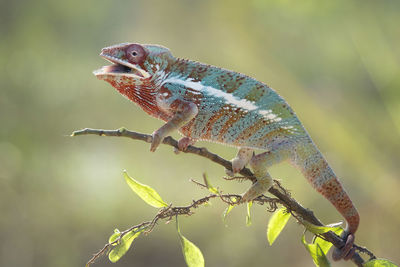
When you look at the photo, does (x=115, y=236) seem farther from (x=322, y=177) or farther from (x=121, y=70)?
(x=322, y=177)

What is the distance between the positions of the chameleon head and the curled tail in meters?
0.56

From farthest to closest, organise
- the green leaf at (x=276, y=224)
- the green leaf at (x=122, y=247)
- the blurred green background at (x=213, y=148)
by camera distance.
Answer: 1. the blurred green background at (x=213, y=148)
2. the green leaf at (x=276, y=224)
3. the green leaf at (x=122, y=247)

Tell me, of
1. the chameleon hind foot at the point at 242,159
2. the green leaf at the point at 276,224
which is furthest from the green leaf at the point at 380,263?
the chameleon hind foot at the point at 242,159

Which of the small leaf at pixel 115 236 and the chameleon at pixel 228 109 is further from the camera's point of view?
the chameleon at pixel 228 109

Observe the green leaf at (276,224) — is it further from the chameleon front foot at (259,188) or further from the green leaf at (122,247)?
the green leaf at (122,247)

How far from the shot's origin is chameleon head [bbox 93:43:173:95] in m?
1.22

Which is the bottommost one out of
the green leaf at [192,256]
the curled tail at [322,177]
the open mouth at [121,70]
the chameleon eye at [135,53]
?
the green leaf at [192,256]

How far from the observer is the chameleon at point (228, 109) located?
1.34m

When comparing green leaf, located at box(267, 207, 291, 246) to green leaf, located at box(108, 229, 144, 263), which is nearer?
green leaf, located at box(108, 229, 144, 263)

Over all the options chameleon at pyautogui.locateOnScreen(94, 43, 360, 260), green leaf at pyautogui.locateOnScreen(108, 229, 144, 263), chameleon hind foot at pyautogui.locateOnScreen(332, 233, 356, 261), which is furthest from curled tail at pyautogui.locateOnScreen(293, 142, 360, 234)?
green leaf at pyautogui.locateOnScreen(108, 229, 144, 263)

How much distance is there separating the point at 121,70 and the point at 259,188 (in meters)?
0.56

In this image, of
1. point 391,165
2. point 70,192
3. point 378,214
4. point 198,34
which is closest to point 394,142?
point 391,165

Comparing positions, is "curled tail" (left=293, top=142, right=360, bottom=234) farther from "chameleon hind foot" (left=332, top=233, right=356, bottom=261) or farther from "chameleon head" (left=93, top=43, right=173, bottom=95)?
"chameleon head" (left=93, top=43, right=173, bottom=95)

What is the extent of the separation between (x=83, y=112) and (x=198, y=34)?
2432mm
